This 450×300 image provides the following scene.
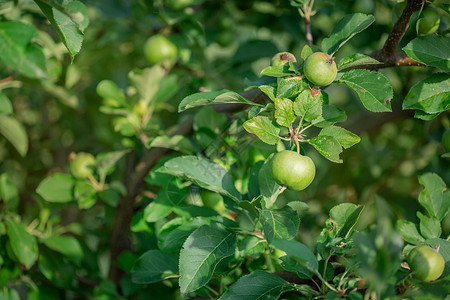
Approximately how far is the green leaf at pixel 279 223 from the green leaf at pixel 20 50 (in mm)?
504

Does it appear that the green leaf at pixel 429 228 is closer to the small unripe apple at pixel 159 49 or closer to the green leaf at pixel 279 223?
the green leaf at pixel 279 223

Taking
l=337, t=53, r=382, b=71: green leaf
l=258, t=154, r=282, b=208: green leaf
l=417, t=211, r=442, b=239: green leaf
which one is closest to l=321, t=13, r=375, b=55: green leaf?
l=337, t=53, r=382, b=71: green leaf

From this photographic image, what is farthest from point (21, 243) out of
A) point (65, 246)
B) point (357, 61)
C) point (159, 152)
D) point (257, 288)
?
point (357, 61)

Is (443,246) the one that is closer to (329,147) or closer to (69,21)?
(329,147)

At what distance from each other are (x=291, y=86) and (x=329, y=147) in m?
0.13

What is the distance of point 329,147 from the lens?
77 centimetres

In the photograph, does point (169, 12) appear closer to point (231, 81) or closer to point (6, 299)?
point (231, 81)

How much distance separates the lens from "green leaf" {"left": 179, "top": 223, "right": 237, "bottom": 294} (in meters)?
0.78

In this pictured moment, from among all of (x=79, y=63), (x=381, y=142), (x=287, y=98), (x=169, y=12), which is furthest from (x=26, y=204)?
(x=381, y=142)

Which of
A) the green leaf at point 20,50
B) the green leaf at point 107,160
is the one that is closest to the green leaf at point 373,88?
the green leaf at point 20,50

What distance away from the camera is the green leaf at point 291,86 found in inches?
30.5

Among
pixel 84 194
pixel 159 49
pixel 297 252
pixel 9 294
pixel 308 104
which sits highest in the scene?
pixel 308 104

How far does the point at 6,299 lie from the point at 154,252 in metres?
0.47

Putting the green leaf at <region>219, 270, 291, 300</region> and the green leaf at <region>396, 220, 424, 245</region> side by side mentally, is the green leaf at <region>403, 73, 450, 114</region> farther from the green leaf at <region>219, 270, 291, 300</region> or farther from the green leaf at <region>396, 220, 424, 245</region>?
the green leaf at <region>219, 270, 291, 300</region>
